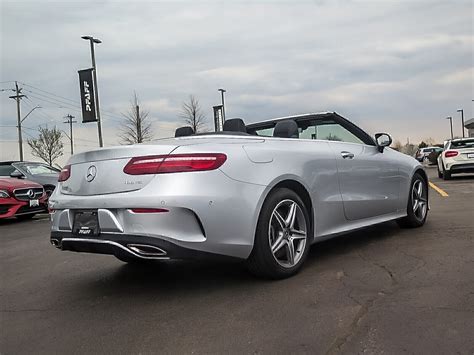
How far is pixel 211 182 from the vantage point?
3.48 m

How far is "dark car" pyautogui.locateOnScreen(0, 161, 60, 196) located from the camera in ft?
39.0

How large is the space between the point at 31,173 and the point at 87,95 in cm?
1463

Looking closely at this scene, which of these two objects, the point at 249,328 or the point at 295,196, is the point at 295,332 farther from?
the point at 295,196

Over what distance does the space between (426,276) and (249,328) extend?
5.39 feet

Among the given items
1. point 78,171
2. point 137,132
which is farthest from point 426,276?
point 137,132

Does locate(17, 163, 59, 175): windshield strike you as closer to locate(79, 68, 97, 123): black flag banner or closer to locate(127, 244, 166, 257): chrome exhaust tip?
locate(127, 244, 166, 257): chrome exhaust tip

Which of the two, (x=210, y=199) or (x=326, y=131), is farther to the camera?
(x=326, y=131)

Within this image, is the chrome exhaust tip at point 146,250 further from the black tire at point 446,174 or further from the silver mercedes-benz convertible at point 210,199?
the black tire at point 446,174

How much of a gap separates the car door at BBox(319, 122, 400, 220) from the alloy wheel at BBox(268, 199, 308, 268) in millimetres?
760

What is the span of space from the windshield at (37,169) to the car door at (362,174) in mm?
9182

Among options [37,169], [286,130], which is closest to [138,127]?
[37,169]

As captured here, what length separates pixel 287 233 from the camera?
4.03 metres

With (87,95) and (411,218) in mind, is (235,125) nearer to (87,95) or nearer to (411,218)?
(411,218)

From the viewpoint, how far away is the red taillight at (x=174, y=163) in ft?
11.4
